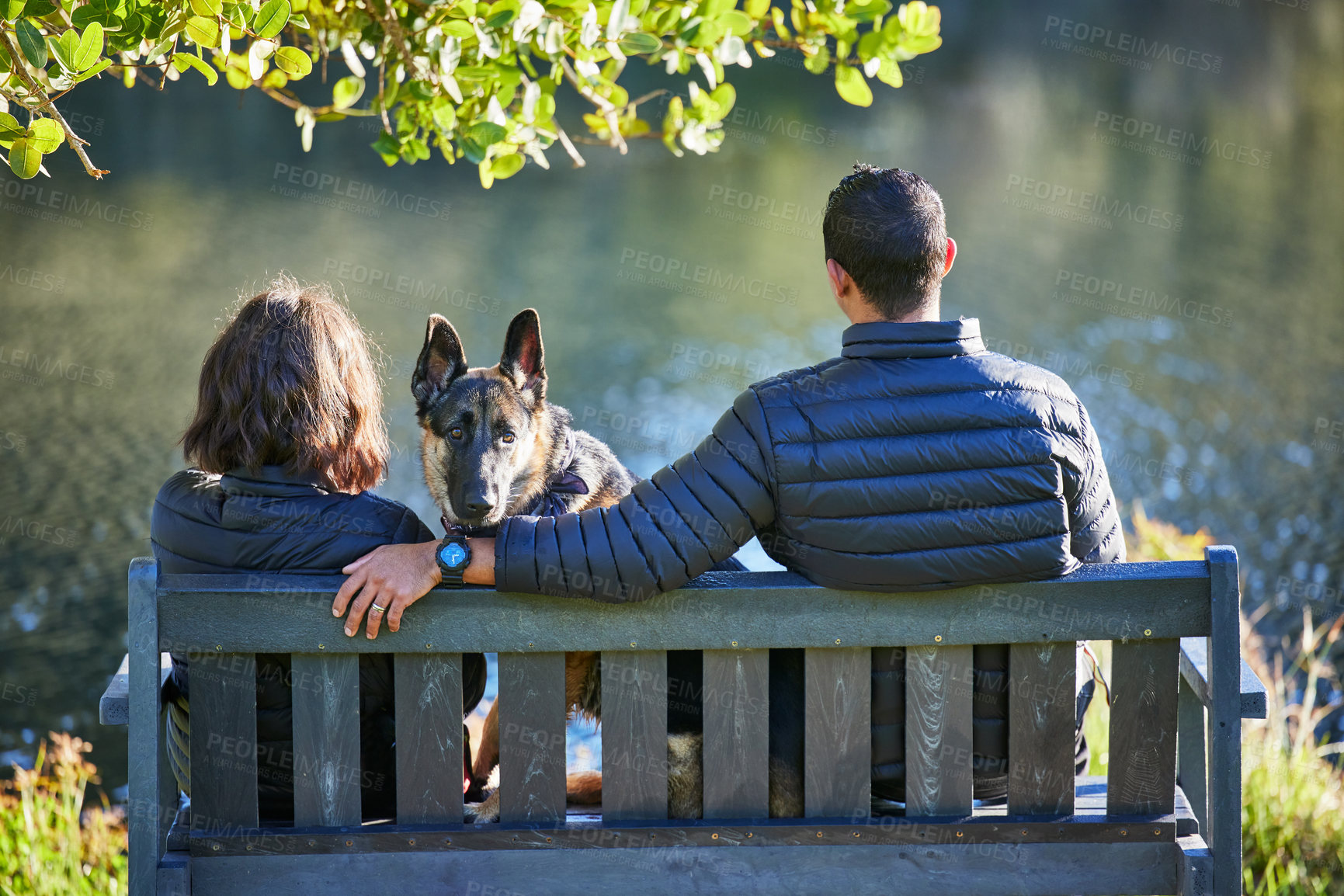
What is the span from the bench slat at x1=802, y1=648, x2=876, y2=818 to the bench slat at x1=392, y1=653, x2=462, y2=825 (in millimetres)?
735

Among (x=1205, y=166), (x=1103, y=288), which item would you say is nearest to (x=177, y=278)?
(x=1103, y=288)

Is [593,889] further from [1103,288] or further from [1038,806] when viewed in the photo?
[1103,288]

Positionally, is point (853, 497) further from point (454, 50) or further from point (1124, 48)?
point (1124, 48)

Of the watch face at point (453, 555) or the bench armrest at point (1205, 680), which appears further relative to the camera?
the bench armrest at point (1205, 680)

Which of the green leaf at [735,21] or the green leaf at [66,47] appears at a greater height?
the green leaf at [735,21]

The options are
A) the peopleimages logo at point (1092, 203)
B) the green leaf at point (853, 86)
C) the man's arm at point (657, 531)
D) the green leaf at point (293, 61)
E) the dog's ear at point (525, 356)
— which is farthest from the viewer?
the peopleimages logo at point (1092, 203)

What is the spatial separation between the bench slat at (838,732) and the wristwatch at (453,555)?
0.72 meters

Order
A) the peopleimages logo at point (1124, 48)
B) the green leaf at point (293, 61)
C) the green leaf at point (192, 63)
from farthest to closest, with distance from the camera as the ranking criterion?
the peopleimages logo at point (1124, 48) → the green leaf at point (293, 61) → the green leaf at point (192, 63)

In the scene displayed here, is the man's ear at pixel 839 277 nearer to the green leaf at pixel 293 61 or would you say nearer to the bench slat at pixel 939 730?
the bench slat at pixel 939 730

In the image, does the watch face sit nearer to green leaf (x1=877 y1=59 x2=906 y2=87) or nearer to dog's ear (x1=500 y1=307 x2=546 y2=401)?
dog's ear (x1=500 y1=307 x2=546 y2=401)

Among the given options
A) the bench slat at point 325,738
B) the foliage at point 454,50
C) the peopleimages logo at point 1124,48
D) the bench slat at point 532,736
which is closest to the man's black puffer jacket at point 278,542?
the bench slat at point 325,738

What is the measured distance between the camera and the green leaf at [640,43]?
3080 millimetres

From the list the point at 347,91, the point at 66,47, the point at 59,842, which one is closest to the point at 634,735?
the point at 66,47

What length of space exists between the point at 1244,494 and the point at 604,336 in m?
5.92
